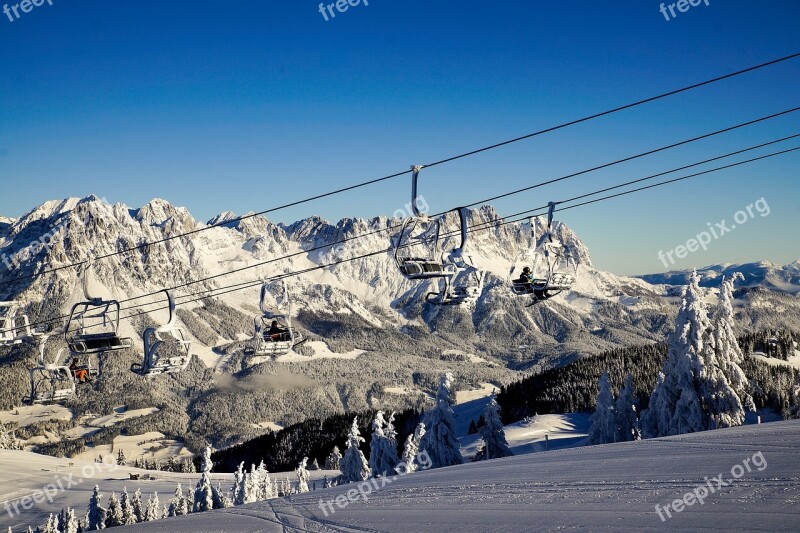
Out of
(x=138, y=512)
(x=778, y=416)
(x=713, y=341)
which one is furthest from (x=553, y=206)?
(x=778, y=416)

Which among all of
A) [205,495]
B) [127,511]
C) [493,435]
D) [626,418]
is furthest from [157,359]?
[127,511]

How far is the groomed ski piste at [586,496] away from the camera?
12.4m

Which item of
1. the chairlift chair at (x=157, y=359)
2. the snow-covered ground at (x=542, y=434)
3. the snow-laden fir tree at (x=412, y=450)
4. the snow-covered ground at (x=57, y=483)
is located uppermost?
the chairlift chair at (x=157, y=359)

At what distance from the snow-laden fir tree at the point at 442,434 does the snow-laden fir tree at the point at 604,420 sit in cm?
1157

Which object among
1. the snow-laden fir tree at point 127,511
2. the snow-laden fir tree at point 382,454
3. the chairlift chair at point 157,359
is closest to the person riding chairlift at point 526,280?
the chairlift chair at point 157,359

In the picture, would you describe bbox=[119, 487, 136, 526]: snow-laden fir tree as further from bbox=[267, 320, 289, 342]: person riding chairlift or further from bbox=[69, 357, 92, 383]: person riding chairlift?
bbox=[267, 320, 289, 342]: person riding chairlift

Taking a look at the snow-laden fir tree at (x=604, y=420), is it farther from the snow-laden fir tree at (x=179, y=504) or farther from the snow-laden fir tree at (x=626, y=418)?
the snow-laden fir tree at (x=179, y=504)

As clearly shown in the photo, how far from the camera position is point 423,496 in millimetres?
17656

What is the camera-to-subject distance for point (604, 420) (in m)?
48.6

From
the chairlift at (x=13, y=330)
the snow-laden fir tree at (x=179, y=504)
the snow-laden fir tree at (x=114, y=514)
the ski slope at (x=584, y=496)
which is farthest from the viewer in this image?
the snow-laden fir tree at (x=179, y=504)

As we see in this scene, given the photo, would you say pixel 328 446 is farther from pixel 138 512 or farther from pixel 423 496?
pixel 423 496

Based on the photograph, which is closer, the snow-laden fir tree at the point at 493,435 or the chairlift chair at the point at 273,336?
the chairlift chair at the point at 273,336

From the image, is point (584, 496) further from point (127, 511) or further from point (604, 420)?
point (127, 511)

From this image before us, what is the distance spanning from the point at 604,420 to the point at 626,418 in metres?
1.77
